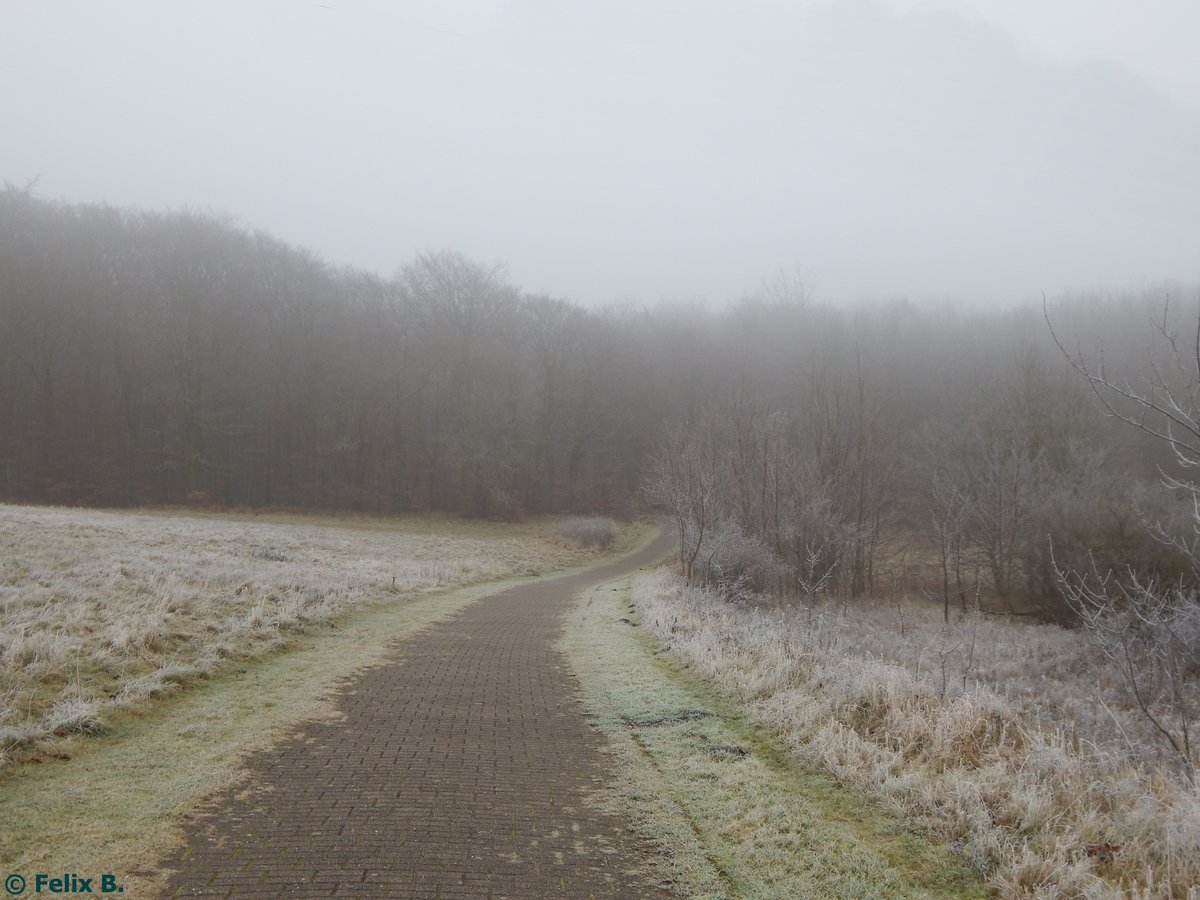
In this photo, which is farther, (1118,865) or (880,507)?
(880,507)

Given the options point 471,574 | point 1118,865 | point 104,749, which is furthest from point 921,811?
point 471,574

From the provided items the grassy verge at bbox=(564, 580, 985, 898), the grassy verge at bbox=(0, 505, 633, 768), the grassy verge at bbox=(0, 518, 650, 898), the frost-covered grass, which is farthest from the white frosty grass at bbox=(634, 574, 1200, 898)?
the frost-covered grass

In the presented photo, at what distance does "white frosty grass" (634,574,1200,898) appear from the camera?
3787 mm

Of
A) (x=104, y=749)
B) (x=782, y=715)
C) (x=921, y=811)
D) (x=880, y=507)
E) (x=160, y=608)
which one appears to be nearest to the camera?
(x=921, y=811)

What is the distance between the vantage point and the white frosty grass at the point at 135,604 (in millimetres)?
6512

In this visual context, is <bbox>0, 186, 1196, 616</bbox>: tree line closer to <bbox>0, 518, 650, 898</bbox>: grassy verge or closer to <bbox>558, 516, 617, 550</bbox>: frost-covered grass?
<bbox>558, 516, 617, 550</bbox>: frost-covered grass

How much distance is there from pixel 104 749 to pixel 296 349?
46.3 metres

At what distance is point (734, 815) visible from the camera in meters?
4.79

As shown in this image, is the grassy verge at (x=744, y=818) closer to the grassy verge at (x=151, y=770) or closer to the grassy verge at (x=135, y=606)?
the grassy verge at (x=151, y=770)

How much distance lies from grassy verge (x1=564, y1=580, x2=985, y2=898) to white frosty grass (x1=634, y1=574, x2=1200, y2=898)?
0.24 metres

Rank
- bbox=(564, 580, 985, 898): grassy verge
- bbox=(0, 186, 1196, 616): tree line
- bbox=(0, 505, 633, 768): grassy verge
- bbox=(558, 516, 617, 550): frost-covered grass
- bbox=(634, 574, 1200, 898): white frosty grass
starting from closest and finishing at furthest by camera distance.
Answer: bbox=(634, 574, 1200, 898): white frosty grass < bbox=(564, 580, 985, 898): grassy verge < bbox=(0, 505, 633, 768): grassy verge < bbox=(0, 186, 1196, 616): tree line < bbox=(558, 516, 617, 550): frost-covered grass

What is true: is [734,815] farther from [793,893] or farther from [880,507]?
[880,507]

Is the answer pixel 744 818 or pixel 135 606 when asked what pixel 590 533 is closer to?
pixel 135 606

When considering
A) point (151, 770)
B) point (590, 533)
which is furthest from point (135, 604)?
point (590, 533)
